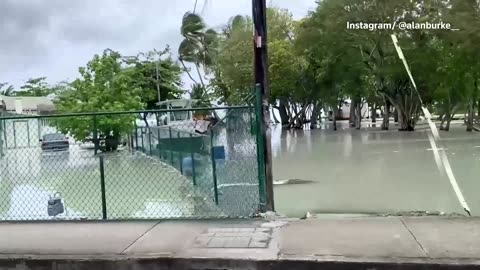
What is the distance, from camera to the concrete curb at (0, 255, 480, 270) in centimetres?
511

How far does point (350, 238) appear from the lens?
603 cm

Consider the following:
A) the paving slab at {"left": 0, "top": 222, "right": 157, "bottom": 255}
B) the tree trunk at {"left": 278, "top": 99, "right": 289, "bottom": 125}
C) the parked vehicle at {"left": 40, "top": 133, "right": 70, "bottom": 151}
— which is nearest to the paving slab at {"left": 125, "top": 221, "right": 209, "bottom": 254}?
the paving slab at {"left": 0, "top": 222, "right": 157, "bottom": 255}

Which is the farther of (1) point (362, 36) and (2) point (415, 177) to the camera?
(1) point (362, 36)

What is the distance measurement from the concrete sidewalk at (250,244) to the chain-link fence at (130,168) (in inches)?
39.0

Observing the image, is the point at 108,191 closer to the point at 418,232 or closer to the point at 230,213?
the point at 230,213

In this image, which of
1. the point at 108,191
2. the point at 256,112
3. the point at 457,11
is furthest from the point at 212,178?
the point at 457,11

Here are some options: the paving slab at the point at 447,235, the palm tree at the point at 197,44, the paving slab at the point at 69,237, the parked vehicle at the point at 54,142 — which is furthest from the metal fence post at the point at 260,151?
the palm tree at the point at 197,44

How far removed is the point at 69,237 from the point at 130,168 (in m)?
6.92

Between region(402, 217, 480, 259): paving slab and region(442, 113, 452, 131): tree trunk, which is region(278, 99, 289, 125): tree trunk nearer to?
region(442, 113, 452, 131): tree trunk

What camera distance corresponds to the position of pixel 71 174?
13906mm

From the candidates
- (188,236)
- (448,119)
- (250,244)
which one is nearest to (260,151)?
(188,236)

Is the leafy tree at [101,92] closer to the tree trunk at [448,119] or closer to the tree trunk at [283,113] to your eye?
the tree trunk at [448,119]

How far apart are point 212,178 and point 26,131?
5087 millimetres

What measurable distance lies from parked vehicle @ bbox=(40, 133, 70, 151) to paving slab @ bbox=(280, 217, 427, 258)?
30.2 ft
